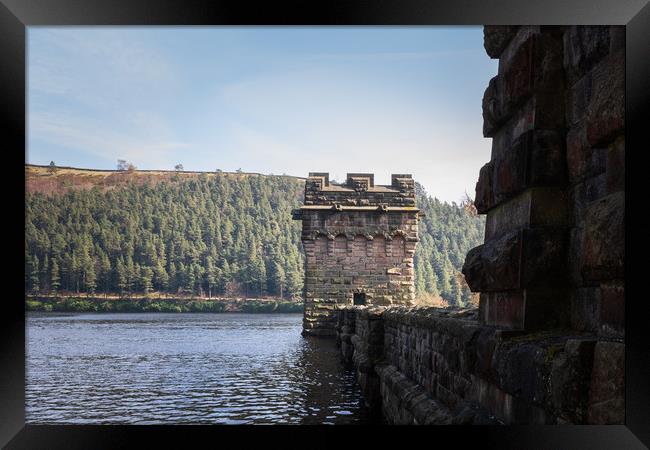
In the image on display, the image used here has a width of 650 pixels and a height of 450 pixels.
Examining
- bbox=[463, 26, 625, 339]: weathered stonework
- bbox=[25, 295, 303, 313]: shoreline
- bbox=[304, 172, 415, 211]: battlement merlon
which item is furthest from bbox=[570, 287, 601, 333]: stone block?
bbox=[25, 295, 303, 313]: shoreline

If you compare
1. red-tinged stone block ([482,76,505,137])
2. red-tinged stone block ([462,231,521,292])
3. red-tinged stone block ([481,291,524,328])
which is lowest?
red-tinged stone block ([481,291,524,328])

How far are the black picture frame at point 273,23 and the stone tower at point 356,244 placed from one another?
24.4 m

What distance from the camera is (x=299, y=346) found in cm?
2572

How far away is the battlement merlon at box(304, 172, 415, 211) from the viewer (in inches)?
1167

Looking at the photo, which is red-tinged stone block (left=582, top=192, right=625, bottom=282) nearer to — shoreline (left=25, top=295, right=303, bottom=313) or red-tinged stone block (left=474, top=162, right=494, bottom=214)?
red-tinged stone block (left=474, top=162, right=494, bottom=214)

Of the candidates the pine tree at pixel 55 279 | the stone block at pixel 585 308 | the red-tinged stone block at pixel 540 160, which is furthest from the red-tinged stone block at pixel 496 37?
the pine tree at pixel 55 279

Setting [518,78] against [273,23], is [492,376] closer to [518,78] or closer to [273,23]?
[518,78]

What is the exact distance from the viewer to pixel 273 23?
3922mm

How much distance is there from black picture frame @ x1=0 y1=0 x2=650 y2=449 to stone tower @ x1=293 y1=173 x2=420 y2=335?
2437 centimetres

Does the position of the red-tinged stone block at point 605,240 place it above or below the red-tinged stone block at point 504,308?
above

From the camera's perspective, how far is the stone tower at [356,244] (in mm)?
28375

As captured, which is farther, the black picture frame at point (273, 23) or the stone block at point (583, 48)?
the stone block at point (583, 48)

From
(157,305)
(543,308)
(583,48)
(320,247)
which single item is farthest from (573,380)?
(157,305)

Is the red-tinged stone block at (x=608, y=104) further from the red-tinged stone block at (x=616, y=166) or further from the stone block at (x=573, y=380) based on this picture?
the stone block at (x=573, y=380)
